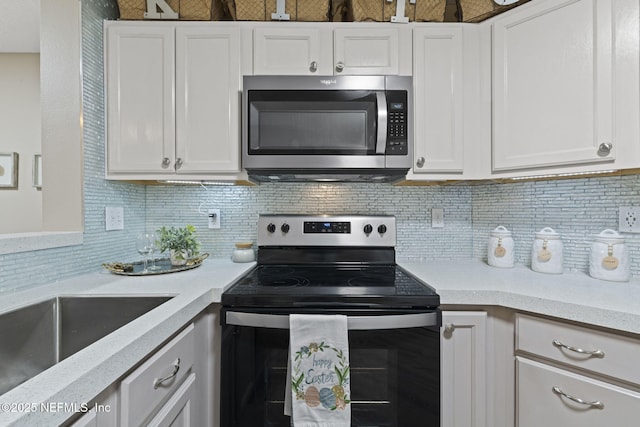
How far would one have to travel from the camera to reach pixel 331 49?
1.49 metres

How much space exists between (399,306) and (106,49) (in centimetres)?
178

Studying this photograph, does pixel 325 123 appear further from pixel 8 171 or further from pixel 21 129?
pixel 8 171

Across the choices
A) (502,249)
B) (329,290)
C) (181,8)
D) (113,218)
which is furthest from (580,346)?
(181,8)

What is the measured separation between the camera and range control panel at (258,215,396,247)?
1680mm

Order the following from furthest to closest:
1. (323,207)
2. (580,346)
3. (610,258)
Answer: (323,207) → (610,258) → (580,346)

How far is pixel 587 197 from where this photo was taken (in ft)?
4.63

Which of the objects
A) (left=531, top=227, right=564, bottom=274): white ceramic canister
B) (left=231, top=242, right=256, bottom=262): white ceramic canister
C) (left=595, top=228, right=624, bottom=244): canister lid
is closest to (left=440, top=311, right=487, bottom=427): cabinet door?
(left=531, top=227, right=564, bottom=274): white ceramic canister

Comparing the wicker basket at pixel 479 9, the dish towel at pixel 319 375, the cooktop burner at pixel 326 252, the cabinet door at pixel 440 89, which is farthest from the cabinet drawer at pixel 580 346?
the wicker basket at pixel 479 9

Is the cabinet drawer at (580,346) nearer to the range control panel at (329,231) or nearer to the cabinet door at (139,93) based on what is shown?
the range control panel at (329,231)

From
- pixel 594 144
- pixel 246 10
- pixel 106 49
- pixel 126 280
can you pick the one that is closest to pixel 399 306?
pixel 594 144

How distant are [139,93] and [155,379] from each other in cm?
130

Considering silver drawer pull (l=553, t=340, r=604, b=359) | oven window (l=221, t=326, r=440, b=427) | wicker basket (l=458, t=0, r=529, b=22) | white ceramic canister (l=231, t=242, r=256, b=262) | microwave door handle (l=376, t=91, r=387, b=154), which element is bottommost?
oven window (l=221, t=326, r=440, b=427)

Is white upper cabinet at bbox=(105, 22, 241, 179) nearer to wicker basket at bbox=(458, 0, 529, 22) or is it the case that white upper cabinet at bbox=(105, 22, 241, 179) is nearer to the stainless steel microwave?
the stainless steel microwave

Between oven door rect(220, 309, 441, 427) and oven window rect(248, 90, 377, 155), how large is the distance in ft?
2.42
